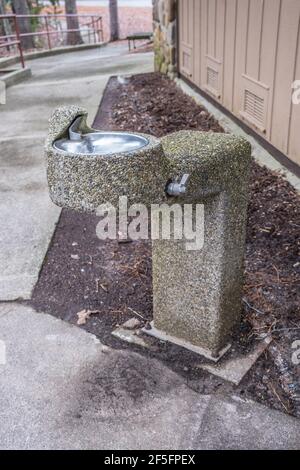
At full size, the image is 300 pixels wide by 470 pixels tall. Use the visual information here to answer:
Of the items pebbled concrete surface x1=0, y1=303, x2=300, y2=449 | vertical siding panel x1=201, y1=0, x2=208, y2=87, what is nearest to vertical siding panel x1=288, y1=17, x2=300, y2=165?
pebbled concrete surface x1=0, y1=303, x2=300, y2=449

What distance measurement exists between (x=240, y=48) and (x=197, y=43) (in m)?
1.82

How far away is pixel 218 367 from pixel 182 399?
0.27 m

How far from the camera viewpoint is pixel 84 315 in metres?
2.77

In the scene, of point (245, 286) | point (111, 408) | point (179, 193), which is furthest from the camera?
point (245, 286)

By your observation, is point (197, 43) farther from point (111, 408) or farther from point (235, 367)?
point (111, 408)

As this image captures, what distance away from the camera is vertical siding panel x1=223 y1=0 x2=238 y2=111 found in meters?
5.12

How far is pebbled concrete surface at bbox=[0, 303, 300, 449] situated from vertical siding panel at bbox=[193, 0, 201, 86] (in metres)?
5.05

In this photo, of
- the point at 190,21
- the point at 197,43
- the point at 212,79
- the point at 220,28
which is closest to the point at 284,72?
the point at 220,28

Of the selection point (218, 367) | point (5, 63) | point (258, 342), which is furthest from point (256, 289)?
point (5, 63)

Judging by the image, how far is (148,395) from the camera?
2.18 meters

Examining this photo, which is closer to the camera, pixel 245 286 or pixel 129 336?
pixel 129 336

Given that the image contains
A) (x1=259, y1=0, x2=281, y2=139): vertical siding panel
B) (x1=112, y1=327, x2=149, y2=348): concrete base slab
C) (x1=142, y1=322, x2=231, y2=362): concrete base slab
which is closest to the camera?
(x1=142, y1=322, x2=231, y2=362): concrete base slab

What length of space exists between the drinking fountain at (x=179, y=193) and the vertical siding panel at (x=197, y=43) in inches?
181

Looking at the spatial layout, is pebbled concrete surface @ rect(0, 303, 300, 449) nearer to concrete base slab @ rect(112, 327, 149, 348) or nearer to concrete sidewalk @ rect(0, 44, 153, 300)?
concrete base slab @ rect(112, 327, 149, 348)
